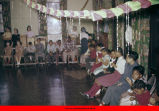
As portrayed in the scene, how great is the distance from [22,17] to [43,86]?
5422 millimetres

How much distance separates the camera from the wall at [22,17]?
9367mm

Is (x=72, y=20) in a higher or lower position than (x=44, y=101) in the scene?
higher

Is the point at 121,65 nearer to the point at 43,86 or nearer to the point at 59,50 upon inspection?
the point at 43,86

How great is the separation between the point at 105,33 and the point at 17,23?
4.37 metres

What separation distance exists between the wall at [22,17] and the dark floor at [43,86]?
114 inches

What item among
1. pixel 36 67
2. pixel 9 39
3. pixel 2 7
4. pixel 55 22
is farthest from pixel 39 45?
pixel 2 7

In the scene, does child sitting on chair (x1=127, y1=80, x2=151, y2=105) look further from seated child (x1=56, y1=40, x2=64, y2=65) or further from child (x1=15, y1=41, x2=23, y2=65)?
child (x1=15, y1=41, x2=23, y2=65)

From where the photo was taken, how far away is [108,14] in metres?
3.25

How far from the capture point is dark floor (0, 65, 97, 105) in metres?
4.07

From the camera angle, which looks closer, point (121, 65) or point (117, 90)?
point (117, 90)

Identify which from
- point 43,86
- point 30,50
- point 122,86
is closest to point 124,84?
point 122,86

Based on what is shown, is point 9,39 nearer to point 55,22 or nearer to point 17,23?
point 17,23

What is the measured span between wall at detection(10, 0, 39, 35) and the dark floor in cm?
290

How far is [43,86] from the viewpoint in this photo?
5.09m
